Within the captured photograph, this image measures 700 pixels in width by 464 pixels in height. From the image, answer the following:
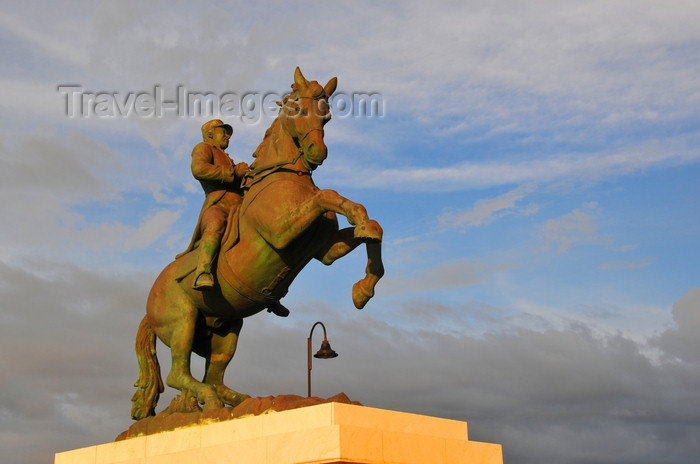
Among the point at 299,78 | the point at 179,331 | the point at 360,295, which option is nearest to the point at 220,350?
the point at 179,331

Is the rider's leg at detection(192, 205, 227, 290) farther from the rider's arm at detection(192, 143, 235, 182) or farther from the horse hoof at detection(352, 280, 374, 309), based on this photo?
the horse hoof at detection(352, 280, 374, 309)

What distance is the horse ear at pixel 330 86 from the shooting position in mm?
9727

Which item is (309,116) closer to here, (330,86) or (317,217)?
(330,86)

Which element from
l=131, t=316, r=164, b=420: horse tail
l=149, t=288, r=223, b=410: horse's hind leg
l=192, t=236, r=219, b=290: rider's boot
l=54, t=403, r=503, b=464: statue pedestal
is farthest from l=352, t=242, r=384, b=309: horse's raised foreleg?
l=131, t=316, r=164, b=420: horse tail

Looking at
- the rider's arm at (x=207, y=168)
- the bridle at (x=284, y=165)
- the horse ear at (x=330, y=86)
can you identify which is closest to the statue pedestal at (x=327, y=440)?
the bridle at (x=284, y=165)

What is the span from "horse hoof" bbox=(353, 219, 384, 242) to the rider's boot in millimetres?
1902

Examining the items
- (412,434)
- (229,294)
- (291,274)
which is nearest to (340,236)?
(291,274)

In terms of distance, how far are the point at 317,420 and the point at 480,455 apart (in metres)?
1.86

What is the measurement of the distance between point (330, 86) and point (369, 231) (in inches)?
78.3

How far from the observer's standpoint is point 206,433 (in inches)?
342

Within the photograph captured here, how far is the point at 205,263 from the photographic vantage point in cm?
969

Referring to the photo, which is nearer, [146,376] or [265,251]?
[265,251]

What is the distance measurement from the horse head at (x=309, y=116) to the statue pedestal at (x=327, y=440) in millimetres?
2884

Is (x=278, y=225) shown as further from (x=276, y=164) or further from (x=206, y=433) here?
(x=206, y=433)
